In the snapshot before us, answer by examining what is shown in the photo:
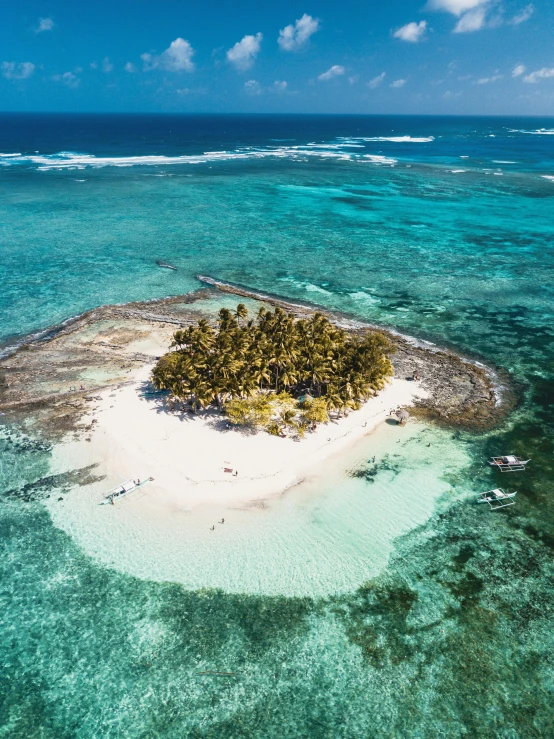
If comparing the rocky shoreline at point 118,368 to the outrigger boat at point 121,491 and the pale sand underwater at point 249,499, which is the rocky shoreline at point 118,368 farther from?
the outrigger boat at point 121,491

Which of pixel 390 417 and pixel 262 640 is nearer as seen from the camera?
pixel 262 640

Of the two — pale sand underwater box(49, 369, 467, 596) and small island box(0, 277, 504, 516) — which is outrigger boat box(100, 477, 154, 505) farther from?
small island box(0, 277, 504, 516)

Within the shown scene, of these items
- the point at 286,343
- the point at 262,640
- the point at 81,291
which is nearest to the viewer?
the point at 262,640

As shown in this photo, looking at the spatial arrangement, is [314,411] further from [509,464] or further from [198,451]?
[509,464]


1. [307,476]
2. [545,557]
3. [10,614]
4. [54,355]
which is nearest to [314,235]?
[54,355]

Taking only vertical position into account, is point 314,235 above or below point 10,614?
above

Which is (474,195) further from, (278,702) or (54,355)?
(278,702)
